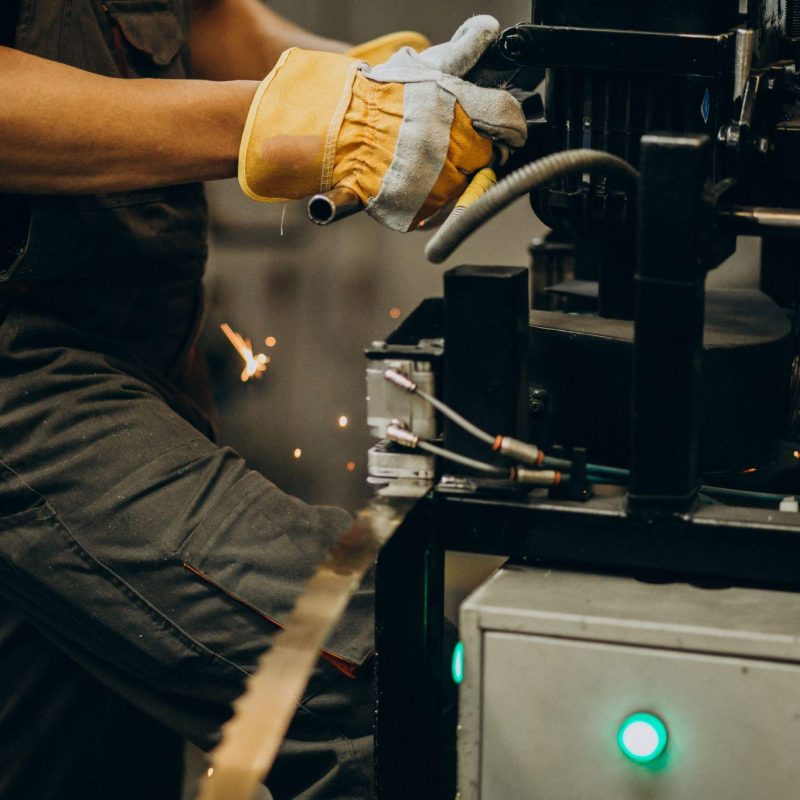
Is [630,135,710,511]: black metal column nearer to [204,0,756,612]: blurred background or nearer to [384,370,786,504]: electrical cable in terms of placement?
[384,370,786,504]: electrical cable

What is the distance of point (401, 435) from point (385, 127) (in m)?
0.33

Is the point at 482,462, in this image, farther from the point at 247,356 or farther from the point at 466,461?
the point at 247,356

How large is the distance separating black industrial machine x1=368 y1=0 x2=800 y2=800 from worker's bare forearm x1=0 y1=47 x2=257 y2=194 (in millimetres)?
323

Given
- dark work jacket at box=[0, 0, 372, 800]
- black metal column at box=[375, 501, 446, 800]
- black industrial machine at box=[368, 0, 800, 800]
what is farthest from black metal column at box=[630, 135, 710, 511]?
dark work jacket at box=[0, 0, 372, 800]

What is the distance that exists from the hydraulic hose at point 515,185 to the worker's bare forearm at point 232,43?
39.4 inches

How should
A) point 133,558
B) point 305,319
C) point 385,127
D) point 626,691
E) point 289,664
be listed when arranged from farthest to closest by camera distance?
point 305,319, point 133,558, point 385,127, point 626,691, point 289,664

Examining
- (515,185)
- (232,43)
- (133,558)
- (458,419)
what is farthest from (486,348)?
(232,43)

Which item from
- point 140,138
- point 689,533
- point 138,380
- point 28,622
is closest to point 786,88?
point 689,533

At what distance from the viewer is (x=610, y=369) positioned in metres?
1.09

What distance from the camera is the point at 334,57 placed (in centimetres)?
119

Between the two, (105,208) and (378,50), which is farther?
(378,50)

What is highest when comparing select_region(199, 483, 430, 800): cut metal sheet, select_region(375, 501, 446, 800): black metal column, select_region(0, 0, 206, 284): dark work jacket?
select_region(0, 0, 206, 284): dark work jacket

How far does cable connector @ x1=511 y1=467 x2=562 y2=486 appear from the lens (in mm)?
993

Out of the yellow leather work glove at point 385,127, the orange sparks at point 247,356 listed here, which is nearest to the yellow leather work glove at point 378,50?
the yellow leather work glove at point 385,127
